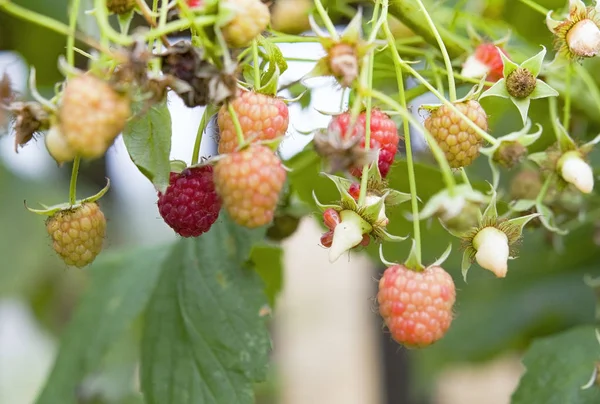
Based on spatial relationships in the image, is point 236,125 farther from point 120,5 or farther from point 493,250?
point 493,250

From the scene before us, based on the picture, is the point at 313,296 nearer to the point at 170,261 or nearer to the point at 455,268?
the point at 455,268

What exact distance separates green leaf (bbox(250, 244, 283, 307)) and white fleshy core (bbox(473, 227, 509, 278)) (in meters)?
0.64

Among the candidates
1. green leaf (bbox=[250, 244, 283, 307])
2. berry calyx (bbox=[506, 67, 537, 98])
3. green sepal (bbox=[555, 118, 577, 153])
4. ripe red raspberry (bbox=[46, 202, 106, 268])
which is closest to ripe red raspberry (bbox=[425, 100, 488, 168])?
berry calyx (bbox=[506, 67, 537, 98])

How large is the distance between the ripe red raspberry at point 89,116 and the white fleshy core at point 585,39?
47 centimetres

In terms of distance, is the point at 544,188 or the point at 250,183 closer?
the point at 250,183

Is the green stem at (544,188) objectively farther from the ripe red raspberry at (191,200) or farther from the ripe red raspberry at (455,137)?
the ripe red raspberry at (191,200)

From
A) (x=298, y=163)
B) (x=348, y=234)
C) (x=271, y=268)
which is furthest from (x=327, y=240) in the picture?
(x=271, y=268)

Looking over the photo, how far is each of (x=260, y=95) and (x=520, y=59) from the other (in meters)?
0.44

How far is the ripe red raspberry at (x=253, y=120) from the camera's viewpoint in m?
0.67

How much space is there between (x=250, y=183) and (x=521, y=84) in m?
0.33

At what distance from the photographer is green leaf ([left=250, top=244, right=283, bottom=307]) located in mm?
1385

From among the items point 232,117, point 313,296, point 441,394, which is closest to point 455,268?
point 232,117

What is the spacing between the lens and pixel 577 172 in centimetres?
86

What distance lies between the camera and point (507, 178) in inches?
56.0
